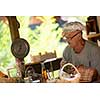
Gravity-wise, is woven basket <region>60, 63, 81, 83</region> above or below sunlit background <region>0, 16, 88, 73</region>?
below

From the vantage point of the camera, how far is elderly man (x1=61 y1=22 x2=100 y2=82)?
1.89 metres

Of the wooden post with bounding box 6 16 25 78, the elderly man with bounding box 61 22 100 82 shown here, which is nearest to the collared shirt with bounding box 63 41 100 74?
the elderly man with bounding box 61 22 100 82

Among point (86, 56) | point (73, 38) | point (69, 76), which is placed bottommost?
point (69, 76)

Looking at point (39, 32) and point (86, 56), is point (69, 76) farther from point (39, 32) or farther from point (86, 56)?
point (39, 32)

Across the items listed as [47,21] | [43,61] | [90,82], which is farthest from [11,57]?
[90,82]

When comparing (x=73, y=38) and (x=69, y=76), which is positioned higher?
(x=73, y=38)

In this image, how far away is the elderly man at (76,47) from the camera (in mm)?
1895

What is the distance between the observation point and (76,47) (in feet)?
6.26

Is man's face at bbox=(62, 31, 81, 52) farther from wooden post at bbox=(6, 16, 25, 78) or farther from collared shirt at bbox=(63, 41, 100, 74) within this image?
wooden post at bbox=(6, 16, 25, 78)

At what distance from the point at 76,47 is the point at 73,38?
2.5 inches

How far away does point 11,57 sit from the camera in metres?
1.95

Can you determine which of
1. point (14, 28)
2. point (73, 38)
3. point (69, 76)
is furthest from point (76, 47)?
point (14, 28)
